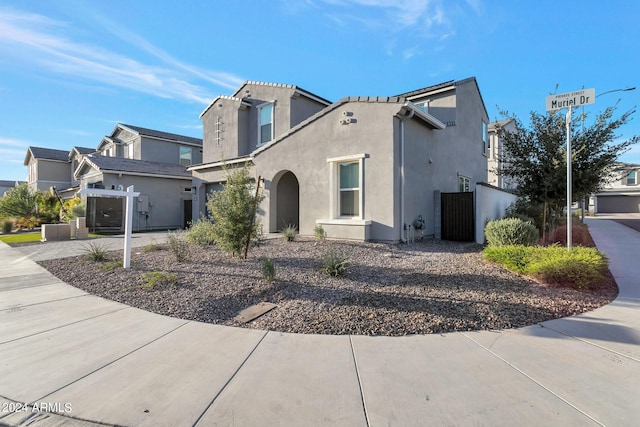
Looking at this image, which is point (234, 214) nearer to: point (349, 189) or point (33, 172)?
point (349, 189)

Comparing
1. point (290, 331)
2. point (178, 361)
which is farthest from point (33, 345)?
point (290, 331)

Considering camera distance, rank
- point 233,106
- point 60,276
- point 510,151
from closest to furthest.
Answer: point 60,276 < point 510,151 < point 233,106

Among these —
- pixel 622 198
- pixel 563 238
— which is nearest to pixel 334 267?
pixel 563 238

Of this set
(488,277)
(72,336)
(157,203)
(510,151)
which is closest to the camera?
(72,336)

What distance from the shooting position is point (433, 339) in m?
3.73

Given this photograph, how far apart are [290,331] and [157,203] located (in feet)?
62.5

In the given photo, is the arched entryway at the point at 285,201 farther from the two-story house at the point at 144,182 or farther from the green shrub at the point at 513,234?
the two-story house at the point at 144,182

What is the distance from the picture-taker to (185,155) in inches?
1038

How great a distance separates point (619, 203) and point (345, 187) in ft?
158

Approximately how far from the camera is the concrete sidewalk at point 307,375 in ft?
7.95

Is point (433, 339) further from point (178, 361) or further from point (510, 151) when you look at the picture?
point (510, 151)

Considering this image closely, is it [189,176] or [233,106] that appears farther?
[189,176]

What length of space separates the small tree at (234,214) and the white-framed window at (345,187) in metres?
3.87

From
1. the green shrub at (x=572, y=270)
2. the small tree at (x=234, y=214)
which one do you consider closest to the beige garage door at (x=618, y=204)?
the green shrub at (x=572, y=270)
